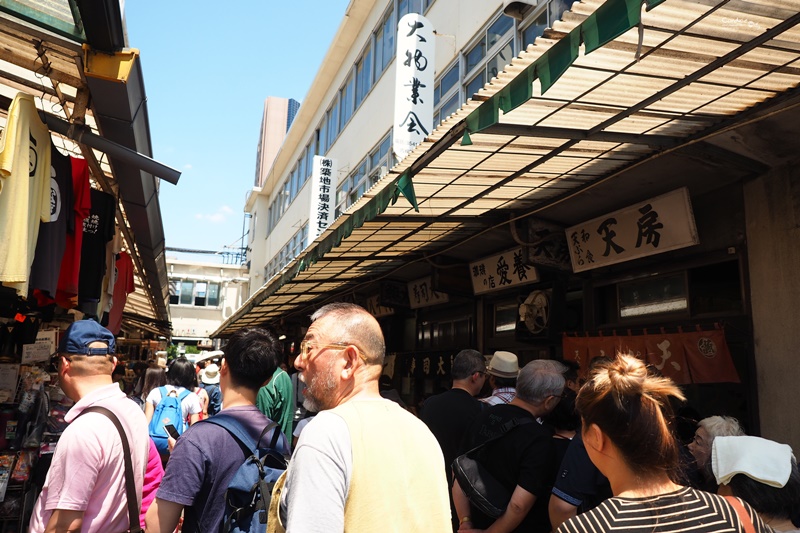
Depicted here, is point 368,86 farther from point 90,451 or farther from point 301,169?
point 90,451

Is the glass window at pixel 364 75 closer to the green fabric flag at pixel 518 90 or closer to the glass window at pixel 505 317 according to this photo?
the glass window at pixel 505 317

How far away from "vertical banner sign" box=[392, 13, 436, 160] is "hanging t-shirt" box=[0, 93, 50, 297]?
777 centimetres

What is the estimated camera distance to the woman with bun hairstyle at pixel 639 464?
6.74ft

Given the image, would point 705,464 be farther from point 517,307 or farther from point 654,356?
point 517,307

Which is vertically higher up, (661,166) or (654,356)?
(661,166)

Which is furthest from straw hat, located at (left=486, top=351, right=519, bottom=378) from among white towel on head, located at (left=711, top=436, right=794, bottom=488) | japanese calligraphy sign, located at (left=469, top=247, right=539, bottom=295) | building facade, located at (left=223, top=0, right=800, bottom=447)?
japanese calligraphy sign, located at (left=469, top=247, right=539, bottom=295)

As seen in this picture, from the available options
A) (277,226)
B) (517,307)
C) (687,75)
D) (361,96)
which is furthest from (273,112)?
(687,75)

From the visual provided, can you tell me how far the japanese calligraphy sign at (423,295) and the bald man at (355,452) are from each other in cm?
919

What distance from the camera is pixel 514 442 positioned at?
3.93 m

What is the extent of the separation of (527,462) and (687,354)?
10.4 ft

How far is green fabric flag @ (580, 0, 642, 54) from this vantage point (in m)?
2.84

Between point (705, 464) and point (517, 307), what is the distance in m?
5.84

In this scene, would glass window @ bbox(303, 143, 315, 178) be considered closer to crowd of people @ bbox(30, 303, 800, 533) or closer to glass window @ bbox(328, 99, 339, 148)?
glass window @ bbox(328, 99, 339, 148)

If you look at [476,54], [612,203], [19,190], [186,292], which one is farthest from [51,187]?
[186,292]
